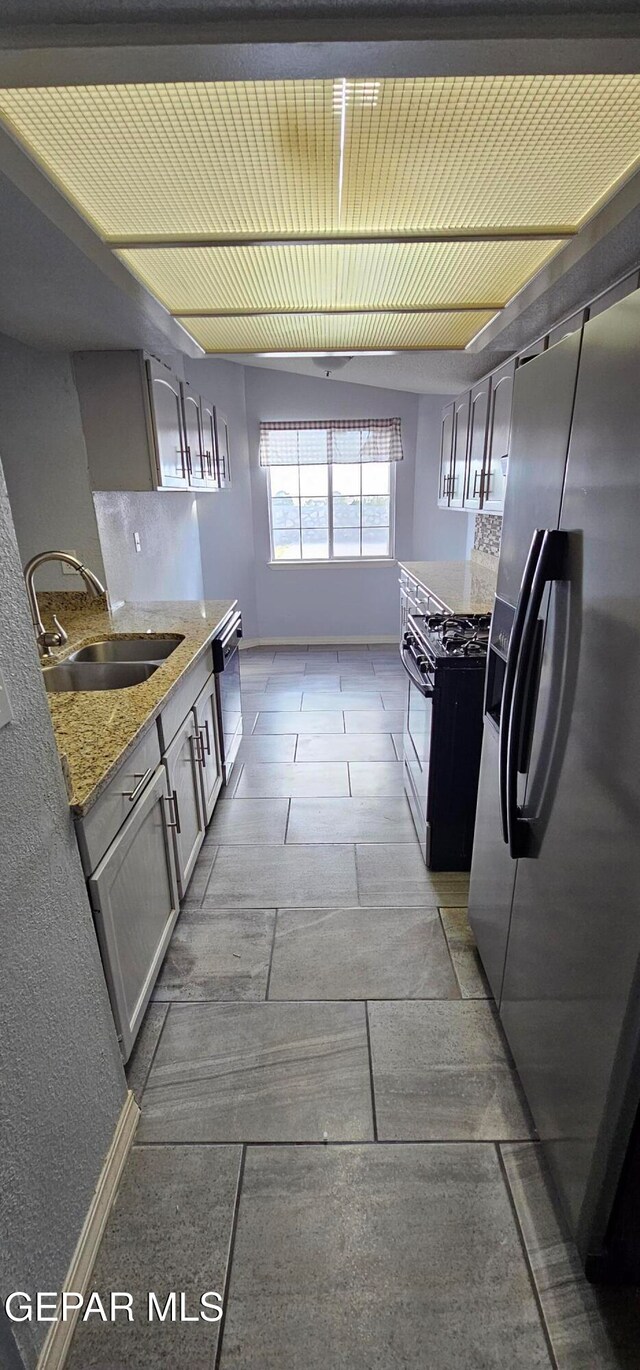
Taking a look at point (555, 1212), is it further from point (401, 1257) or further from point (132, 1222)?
point (132, 1222)

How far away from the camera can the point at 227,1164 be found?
4.55ft

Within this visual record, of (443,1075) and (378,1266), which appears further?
(443,1075)

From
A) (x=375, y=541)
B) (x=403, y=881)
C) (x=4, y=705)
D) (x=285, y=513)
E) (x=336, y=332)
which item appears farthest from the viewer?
(x=375, y=541)

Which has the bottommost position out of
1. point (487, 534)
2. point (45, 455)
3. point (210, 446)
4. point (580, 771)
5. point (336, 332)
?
point (580, 771)

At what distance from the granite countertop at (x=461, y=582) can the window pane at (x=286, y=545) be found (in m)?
1.71

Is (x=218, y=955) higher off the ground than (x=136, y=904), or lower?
lower

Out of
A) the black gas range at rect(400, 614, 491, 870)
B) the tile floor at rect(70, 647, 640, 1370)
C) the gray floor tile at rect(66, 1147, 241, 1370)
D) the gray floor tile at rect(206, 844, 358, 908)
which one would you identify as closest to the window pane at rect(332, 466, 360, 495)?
the black gas range at rect(400, 614, 491, 870)

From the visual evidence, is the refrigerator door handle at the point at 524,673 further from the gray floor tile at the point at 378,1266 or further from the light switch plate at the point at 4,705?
the light switch plate at the point at 4,705

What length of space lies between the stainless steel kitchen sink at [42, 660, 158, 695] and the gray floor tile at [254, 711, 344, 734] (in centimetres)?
162

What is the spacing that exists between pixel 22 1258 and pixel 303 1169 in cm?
64

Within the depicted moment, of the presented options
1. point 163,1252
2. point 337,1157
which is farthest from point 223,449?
point 163,1252

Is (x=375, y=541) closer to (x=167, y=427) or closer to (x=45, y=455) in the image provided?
(x=167, y=427)

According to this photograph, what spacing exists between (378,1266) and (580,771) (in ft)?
3.59

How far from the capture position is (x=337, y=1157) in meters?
1.40
